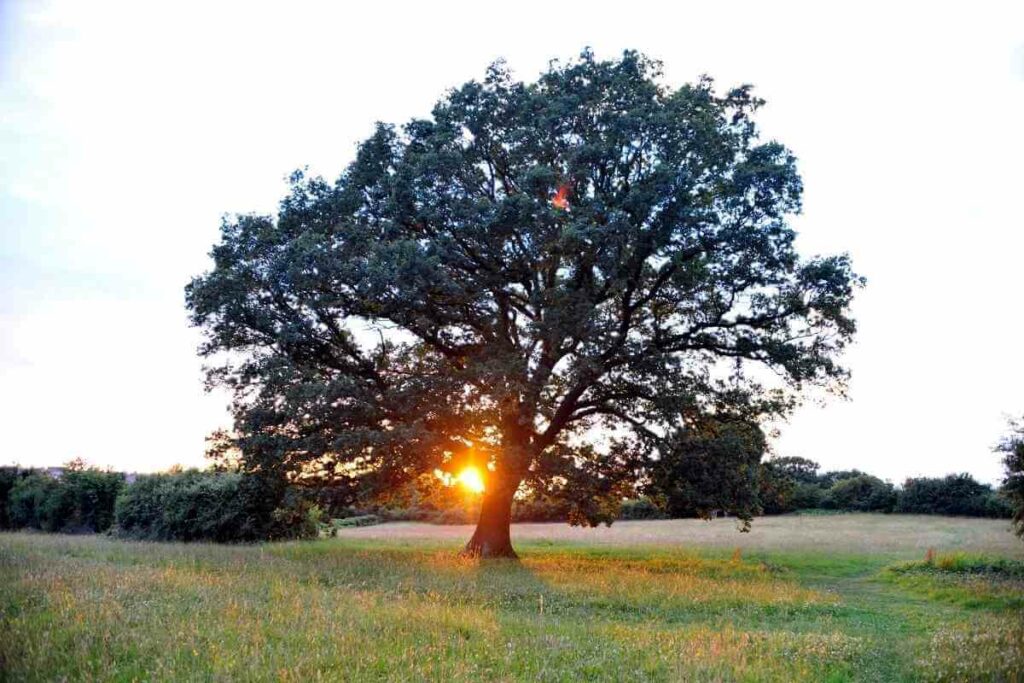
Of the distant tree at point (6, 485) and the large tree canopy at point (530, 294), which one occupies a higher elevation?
the large tree canopy at point (530, 294)

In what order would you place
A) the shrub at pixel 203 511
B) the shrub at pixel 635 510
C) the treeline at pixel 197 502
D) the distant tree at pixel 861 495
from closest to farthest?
the treeline at pixel 197 502 < the shrub at pixel 203 511 < the distant tree at pixel 861 495 < the shrub at pixel 635 510

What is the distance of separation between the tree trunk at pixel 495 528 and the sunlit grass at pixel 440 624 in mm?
4909

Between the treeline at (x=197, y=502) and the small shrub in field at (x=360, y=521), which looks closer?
the treeline at (x=197, y=502)

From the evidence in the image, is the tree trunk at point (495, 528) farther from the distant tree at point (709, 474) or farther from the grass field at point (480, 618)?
the distant tree at point (709, 474)

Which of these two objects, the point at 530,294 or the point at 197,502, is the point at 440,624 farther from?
the point at 197,502

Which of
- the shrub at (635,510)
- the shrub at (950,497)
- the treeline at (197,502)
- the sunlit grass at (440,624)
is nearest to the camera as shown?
the sunlit grass at (440,624)

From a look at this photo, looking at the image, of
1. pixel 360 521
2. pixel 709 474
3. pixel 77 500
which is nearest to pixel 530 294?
pixel 709 474

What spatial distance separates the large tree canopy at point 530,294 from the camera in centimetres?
2231

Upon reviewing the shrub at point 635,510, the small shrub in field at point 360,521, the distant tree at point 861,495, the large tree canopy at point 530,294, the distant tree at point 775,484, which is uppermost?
the large tree canopy at point 530,294

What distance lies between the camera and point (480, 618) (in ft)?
39.3

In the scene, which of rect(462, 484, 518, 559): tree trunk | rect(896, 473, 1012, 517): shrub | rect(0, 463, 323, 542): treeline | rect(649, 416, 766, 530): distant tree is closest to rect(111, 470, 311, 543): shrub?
rect(0, 463, 323, 542): treeline

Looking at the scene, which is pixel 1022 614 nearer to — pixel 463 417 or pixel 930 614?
pixel 930 614

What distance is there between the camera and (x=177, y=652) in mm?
8859

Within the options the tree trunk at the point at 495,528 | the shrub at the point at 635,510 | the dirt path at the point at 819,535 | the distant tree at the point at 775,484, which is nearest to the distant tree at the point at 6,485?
the dirt path at the point at 819,535
